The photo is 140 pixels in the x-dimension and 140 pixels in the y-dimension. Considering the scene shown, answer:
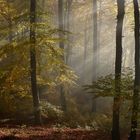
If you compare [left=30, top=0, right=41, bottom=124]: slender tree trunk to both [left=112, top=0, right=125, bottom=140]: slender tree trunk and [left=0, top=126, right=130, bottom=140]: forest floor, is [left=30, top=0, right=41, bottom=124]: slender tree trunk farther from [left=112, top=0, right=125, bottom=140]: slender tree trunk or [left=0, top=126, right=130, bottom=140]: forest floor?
[left=112, top=0, right=125, bottom=140]: slender tree trunk

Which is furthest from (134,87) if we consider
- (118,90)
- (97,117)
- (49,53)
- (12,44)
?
(97,117)

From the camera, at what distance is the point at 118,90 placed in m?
16.6

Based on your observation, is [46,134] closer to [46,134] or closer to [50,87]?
[46,134]

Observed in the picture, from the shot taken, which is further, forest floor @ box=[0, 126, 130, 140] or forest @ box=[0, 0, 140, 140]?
forest @ box=[0, 0, 140, 140]

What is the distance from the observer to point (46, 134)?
17953mm

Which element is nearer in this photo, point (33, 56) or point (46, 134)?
point (46, 134)

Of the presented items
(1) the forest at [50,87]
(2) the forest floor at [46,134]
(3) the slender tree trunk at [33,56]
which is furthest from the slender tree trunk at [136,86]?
(3) the slender tree trunk at [33,56]

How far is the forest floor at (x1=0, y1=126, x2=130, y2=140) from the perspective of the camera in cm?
1666

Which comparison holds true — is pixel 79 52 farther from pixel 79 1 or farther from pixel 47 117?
pixel 47 117

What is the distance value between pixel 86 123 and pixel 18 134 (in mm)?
8474

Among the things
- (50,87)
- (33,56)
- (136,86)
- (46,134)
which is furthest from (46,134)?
(136,86)

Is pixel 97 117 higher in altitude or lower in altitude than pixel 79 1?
lower

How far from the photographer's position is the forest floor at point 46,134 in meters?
16.7

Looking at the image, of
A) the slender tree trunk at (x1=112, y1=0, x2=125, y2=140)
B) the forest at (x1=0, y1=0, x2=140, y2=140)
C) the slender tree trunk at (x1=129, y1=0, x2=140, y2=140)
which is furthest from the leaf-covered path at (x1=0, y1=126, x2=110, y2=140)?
the slender tree trunk at (x1=129, y1=0, x2=140, y2=140)
